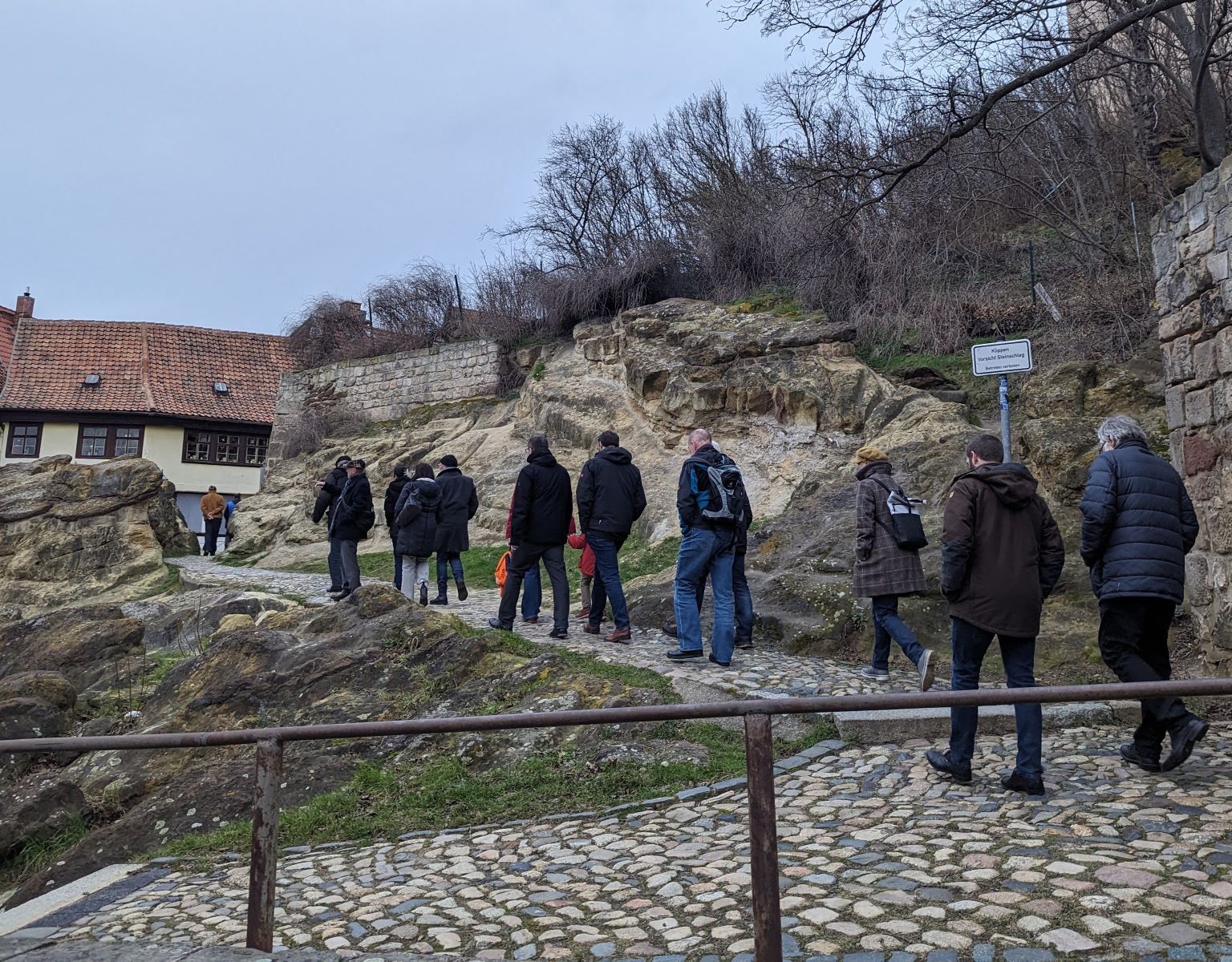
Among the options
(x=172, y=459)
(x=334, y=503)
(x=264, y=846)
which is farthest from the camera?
(x=172, y=459)

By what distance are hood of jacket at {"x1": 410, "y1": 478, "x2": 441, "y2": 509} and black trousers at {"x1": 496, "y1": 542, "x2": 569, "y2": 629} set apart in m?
2.00

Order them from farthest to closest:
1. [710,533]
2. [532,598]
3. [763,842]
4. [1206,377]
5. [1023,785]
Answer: [532,598] < [710,533] < [1206,377] < [1023,785] < [763,842]

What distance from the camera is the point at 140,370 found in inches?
1455

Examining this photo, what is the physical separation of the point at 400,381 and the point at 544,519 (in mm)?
16683

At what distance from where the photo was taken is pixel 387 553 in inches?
734

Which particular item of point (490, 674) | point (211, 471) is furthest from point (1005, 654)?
point (211, 471)

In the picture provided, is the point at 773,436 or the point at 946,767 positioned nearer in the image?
the point at 946,767

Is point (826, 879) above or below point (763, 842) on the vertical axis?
below

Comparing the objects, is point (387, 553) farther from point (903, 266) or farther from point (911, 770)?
point (911, 770)

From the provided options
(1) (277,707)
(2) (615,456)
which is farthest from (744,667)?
(1) (277,707)

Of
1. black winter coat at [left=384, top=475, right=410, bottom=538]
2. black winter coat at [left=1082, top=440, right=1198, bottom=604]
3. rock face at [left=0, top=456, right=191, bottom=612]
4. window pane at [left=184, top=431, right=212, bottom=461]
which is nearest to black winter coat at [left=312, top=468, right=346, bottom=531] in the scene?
black winter coat at [left=384, top=475, right=410, bottom=538]

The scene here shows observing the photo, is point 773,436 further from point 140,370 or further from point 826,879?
point 140,370

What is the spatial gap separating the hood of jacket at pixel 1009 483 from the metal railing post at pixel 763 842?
284 cm

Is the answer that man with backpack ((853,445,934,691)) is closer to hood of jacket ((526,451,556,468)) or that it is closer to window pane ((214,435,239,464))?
hood of jacket ((526,451,556,468))
